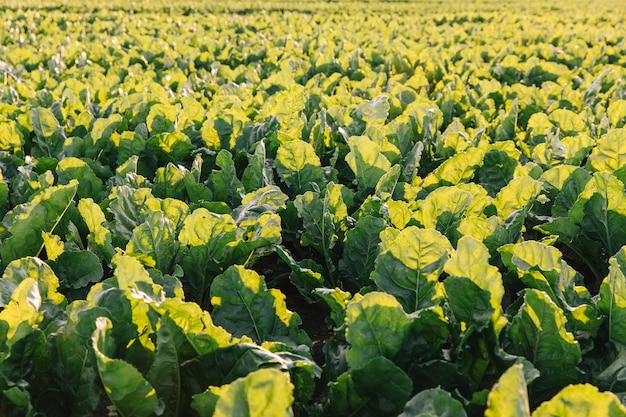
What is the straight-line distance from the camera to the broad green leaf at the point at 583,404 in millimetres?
1118

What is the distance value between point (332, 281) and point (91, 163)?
1.36m

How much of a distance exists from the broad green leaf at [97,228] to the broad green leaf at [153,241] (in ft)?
0.42

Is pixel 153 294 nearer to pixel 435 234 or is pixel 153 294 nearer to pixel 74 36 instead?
pixel 435 234

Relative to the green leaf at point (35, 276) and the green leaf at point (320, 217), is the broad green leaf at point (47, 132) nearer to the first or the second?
the green leaf at point (35, 276)

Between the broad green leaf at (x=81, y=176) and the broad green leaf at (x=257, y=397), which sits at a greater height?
the broad green leaf at (x=257, y=397)

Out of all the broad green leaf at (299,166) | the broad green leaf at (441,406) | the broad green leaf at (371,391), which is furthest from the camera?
the broad green leaf at (299,166)

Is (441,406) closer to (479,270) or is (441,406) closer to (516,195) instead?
(479,270)

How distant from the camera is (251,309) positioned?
1800mm

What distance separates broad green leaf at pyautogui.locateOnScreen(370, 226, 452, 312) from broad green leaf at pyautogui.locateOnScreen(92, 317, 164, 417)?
73cm

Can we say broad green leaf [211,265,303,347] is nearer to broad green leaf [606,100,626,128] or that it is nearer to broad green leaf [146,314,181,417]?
broad green leaf [146,314,181,417]

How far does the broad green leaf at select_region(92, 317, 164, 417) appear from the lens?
1.35 meters

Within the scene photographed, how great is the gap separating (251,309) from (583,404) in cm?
97

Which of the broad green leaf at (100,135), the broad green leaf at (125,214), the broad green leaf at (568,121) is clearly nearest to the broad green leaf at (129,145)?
the broad green leaf at (100,135)

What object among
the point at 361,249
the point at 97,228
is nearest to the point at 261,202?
the point at 361,249
